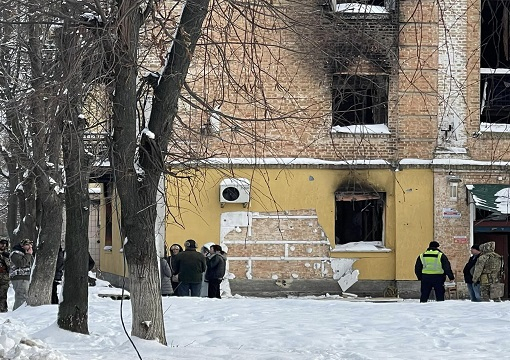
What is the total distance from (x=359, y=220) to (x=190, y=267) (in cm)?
571

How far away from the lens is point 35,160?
13.8 meters

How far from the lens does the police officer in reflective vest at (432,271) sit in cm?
1895

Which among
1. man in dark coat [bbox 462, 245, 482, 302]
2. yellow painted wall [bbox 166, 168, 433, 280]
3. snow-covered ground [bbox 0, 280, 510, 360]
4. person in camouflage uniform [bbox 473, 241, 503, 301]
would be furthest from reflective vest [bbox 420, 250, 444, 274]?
yellow painted wall [bbox 166, 168, 433, 280]

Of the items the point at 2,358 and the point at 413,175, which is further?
the point at 413,175

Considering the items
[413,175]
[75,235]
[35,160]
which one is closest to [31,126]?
[35,160]

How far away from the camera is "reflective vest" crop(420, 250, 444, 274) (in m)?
18.9

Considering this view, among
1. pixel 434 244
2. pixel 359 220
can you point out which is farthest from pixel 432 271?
pixel 359 220

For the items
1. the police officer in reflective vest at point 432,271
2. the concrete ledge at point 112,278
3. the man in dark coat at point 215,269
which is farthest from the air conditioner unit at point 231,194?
the police officer in reflective vest at point 432,271

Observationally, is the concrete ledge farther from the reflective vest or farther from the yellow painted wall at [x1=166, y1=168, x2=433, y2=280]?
the reflective vest

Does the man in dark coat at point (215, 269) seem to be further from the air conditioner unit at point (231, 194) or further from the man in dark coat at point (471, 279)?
the man in dark coat at point (471, 279)

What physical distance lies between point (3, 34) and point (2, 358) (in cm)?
453

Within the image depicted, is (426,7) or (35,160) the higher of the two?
(426,7)

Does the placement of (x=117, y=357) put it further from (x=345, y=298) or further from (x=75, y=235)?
(x=345, y=298)

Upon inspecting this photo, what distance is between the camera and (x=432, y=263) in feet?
62.2
